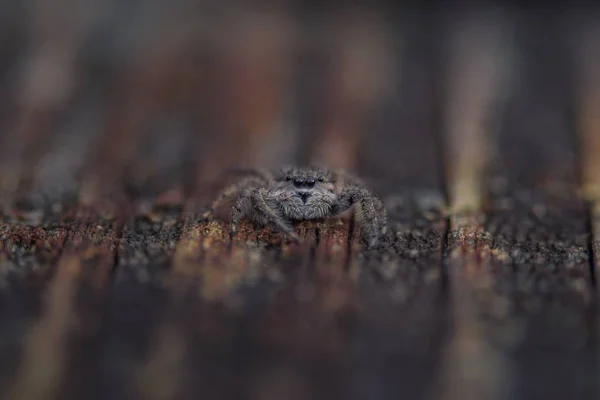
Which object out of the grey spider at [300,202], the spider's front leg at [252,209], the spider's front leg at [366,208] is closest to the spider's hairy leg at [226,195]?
the grey spider at [300,202]

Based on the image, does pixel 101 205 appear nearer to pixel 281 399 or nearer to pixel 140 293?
pixel 140 293

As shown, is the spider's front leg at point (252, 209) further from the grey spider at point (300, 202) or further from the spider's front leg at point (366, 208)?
the spider's front leg at point (366, 208)

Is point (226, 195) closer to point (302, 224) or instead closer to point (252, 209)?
point (252, 209)

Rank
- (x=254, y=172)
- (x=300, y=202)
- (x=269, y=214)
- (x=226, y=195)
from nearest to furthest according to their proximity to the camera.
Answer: (x=269, y=214)
(x=300, y=202)
(x=226, y=195)
(x=254, y=172)

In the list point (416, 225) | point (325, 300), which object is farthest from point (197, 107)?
point (325, 300)

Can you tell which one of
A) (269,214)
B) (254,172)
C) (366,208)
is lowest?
(269,214)

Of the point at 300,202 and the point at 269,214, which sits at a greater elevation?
the point at 300,202

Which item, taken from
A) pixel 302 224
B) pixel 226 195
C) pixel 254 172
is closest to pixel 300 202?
pixel 302 224
